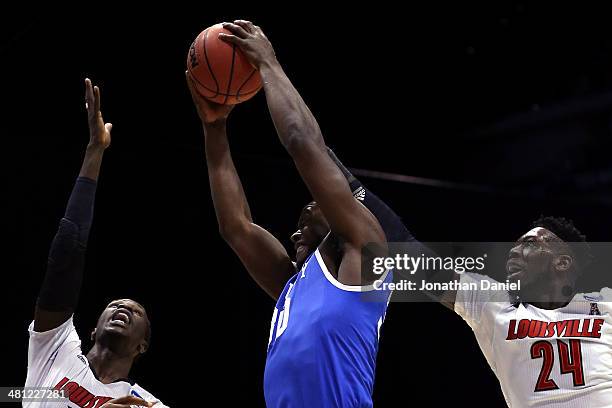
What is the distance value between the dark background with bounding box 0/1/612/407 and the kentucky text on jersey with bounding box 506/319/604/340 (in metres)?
2.17

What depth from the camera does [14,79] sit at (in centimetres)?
531

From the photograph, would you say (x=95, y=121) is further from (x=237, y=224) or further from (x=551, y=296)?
(x=551, y=296)

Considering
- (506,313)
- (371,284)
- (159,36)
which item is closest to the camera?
(371,284)

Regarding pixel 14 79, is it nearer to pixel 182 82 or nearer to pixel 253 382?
pixel 182 82

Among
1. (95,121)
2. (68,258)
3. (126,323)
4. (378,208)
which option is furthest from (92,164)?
(378,208)

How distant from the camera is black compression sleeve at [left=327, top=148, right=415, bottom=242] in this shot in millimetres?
2783

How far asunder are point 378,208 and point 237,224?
0.60 metres

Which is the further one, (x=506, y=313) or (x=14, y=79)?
(x=14, y=79)

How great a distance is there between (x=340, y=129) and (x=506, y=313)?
13.6 feet

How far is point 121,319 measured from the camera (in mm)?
3809

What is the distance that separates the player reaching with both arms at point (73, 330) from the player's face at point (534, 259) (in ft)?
5.51

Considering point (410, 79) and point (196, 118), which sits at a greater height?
point (410, 79)

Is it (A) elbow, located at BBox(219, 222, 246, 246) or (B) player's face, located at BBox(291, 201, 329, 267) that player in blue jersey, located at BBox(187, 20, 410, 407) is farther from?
(A) elbow, located at BBox(219, 222, 246, 246)

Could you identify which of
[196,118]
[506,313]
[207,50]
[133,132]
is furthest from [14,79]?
[506,313]
